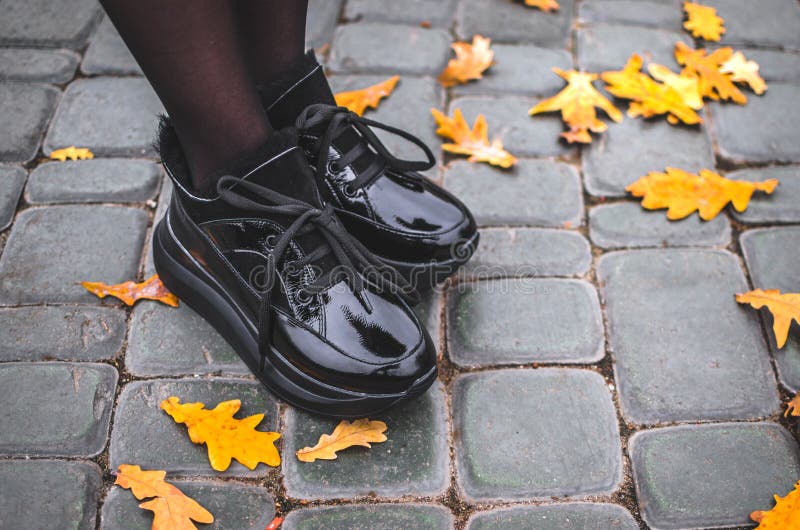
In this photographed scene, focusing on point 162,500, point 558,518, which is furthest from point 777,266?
point 162,500

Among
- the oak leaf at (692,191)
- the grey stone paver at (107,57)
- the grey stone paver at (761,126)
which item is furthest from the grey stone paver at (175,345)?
the grey stone paver at (761,126)

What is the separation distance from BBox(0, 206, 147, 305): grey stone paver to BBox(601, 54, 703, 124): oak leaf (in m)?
1.60

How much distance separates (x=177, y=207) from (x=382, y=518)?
2.76 ft

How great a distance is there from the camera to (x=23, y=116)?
84.5 inches

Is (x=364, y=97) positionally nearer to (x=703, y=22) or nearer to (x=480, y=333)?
(x=480, y=333)

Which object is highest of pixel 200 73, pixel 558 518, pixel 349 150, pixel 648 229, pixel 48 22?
pixel 200 73

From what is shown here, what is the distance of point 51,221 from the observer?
1.89 m

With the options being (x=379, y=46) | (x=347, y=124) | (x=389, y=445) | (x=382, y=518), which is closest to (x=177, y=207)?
(x=347, y=124)

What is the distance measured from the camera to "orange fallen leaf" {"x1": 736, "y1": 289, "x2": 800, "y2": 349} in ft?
5.56

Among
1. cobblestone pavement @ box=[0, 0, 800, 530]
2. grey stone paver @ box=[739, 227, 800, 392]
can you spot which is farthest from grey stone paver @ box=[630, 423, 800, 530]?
grey stone paver @ box=[739, 227, 800, 392]

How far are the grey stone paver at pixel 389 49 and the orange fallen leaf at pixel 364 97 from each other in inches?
4.5

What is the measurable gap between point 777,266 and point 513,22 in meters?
1.33

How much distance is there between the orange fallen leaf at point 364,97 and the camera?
2199 millimetres

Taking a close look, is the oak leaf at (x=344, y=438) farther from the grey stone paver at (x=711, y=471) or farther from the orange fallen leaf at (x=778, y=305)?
the orange fallen leaf at (x=778, y=305)
